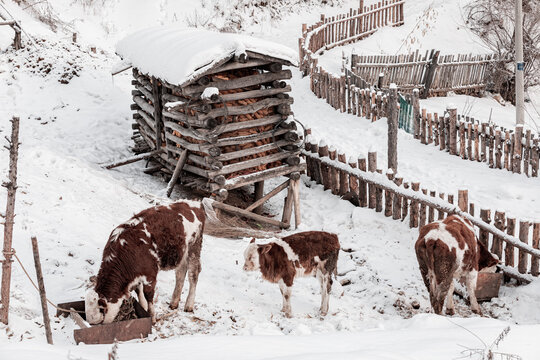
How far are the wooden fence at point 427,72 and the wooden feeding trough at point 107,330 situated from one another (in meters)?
13.7

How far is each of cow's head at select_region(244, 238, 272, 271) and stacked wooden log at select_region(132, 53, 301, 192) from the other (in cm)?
319

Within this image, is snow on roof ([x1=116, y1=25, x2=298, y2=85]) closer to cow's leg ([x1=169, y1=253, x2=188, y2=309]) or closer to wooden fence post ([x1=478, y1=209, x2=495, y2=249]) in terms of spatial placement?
cow's leg ([x1=169, y1=253, x2=188, y2=309])

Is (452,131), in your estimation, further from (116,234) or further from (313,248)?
(116,234)

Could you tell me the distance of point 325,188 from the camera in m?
13.7

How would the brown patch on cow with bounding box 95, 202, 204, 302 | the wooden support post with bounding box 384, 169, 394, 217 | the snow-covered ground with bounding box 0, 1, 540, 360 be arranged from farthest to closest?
the wooden support post with bounding box 384, 169, 394, 217, the brown patch on cow with bounding box 95, 202, 204, 302, the snow-covered ground with bounding box 0, 1, 540, 360

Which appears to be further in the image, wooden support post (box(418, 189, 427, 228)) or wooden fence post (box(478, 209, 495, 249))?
wooden support post (box(418, 189, 427, 228))

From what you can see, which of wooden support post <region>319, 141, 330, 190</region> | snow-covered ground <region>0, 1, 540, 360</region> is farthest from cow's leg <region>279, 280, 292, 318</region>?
wooden support post <region>319, 141, 330, 190</region>

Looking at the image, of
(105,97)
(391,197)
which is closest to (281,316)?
(391,197)

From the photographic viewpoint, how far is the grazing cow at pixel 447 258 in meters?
8.98

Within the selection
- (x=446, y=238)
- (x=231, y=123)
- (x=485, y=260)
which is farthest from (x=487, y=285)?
(x=231, y=123)

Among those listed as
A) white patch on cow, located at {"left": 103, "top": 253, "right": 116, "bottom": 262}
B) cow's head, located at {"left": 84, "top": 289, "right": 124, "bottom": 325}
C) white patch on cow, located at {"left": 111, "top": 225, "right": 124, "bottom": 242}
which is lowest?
cow's head, located at {"left": 84, "top": 289, "right": 124, "bottom": 325}

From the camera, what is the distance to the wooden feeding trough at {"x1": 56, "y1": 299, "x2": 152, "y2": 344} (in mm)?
7203

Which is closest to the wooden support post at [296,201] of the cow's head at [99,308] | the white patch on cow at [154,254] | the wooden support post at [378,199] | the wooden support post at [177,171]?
the wooden support post at [378,199]

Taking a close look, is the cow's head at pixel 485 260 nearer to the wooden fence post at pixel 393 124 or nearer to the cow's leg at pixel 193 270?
the wooden fence post at pixel 393 124
